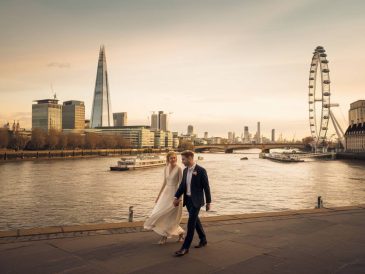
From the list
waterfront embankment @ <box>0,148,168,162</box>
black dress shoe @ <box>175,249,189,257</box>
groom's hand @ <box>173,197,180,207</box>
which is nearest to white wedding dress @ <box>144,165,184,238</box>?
groom's hand @ <box>173,197,180,207</box>

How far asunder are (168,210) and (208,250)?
4.15 ft

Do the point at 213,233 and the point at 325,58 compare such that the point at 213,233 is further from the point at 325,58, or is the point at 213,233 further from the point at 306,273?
the point at 325,58

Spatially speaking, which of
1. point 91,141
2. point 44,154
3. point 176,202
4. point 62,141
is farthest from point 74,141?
point 176,202

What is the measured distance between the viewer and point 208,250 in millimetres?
8234

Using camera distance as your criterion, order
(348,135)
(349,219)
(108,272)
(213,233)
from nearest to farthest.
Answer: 1. (108,272)
2. (213,233)
3. (349,219)
4. (348,135)

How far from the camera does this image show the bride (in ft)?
28.9

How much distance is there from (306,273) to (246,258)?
1.21 m

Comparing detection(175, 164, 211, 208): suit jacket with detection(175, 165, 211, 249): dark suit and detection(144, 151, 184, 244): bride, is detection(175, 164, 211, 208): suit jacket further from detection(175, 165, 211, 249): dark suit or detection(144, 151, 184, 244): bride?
detection(144, 151, 184, 244): bride

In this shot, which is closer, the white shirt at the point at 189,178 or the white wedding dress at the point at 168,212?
the white shirt at the point at 189,178

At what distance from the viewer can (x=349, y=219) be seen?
38.0ft

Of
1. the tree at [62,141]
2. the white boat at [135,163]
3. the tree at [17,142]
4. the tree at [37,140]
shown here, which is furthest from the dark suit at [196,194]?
the tree at [62,141]

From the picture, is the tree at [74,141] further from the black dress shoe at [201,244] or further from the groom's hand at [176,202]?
the black dress shoe at [201,244]

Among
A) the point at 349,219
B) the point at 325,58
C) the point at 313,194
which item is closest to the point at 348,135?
the point at 325,58

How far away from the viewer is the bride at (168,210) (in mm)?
8805
